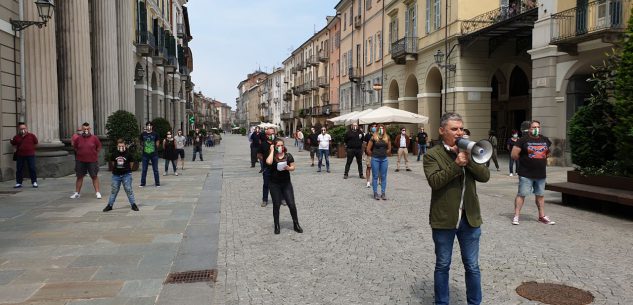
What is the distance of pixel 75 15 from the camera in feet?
55.8

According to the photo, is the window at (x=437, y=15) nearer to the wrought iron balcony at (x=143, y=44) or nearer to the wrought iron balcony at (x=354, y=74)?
the wrought iron balcony at (x=143, y=44)

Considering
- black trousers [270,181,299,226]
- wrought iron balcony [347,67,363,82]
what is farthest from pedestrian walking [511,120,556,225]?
wrought iron balcony [347,67,363,82]

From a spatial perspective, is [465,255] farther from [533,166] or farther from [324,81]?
[324,81]

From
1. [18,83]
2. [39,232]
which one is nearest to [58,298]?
[39,232]

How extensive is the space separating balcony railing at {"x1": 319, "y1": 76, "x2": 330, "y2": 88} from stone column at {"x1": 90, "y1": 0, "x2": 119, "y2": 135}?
127 ft

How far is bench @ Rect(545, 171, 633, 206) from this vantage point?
848 centimetres

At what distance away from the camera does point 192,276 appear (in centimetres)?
527

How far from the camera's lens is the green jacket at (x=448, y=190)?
12.1ft

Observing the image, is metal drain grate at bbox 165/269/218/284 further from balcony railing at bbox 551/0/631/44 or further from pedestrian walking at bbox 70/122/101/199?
balcony railing at bbox 551/0/631/44

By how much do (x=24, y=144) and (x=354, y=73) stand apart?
32.9 m

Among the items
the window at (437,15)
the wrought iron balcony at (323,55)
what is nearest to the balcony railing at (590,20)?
the window at (437,15)

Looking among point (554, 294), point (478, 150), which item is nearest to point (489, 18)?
point (554, 294)

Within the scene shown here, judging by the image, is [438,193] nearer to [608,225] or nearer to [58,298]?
[58,298]

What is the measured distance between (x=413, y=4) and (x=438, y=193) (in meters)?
28.1
